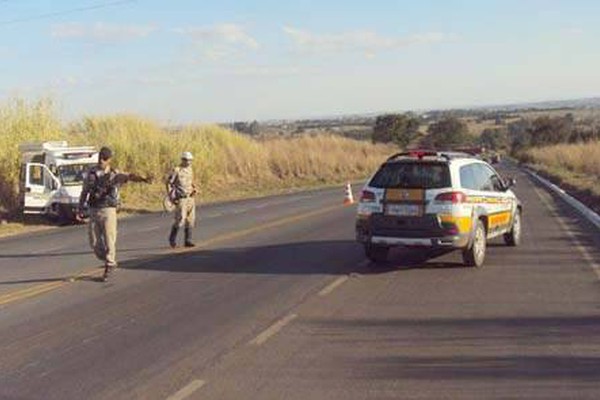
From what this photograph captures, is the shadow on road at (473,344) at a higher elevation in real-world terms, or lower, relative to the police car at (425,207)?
lower

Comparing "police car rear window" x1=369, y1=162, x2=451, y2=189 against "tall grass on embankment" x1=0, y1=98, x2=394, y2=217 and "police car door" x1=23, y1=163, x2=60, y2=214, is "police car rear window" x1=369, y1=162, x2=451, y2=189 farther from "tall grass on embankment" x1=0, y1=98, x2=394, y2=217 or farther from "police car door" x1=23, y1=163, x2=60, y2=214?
"tall grass on embankment" x1=0, y1=98, x2=394, y2=217

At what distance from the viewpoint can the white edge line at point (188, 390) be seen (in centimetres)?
659

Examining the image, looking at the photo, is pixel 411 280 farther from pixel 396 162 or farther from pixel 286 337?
pixel 286 337

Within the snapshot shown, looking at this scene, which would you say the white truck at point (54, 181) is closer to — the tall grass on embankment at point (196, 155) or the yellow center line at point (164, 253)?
the tall grass on embankment at point (196, 155)

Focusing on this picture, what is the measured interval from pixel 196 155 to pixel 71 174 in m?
14.5

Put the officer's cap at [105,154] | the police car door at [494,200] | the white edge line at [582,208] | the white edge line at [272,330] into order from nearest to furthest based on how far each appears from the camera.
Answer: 1. the white edge line at [272,330]
2. the officer's cap at [105,154]
3. the police car door at [494,200]
4. the white edge line at [582,208]

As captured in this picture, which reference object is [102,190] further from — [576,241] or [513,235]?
[576,241]

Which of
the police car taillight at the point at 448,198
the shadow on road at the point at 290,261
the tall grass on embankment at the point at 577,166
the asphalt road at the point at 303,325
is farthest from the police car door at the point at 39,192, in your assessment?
the tall grass on embankment at the point at 577,166

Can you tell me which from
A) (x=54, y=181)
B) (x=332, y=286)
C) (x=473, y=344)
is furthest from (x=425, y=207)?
(x=54, y=181)

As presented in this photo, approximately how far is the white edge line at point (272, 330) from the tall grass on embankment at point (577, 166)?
21.8 metres

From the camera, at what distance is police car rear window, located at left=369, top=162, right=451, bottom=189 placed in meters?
13.4

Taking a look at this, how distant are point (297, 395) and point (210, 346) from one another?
6.34 ft

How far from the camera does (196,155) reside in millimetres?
42000

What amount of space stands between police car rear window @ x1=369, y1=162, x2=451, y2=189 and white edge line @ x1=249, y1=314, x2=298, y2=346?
4.27 meters
